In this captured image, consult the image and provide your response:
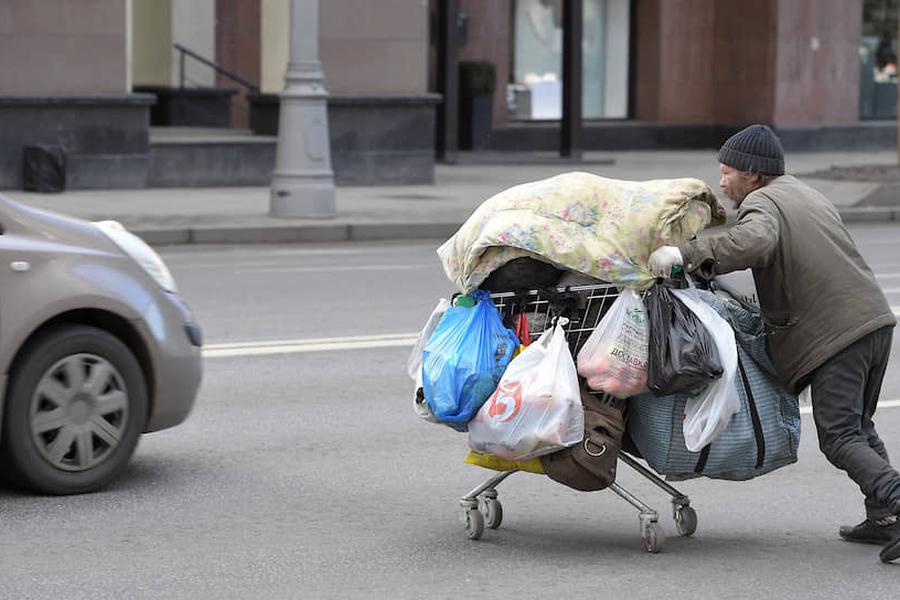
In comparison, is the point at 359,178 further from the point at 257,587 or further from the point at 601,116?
the point at 257,587

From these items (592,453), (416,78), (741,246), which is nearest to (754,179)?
(741,246)

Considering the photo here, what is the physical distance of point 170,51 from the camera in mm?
27750

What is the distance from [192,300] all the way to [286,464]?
5339 mm

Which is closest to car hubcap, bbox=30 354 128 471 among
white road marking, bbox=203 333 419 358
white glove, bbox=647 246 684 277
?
white glove, bbox=647 246 684 277

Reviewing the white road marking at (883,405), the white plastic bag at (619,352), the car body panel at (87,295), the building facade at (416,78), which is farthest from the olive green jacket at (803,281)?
the building facade at (416,78)

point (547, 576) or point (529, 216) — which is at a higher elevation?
point (529, 216)

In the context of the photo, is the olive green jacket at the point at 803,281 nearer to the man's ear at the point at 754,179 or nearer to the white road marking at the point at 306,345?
the man's ear at the point at 754,179

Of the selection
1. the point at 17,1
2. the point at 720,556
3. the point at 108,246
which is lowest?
the point at 720,556

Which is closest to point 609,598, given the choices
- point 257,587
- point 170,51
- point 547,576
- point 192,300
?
point 547,576

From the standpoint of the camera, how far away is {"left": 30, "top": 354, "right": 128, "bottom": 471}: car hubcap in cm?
680

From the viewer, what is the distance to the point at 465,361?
596 cm

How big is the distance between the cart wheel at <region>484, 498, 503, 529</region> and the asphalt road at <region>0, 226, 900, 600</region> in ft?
0.15

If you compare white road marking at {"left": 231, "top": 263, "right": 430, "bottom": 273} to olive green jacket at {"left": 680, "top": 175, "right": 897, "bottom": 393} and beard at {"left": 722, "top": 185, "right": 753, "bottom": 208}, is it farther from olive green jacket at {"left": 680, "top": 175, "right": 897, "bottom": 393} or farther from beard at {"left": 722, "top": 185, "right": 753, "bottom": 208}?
olive green jacket at {"left": 680, "top": 175, "right": 897, "bottom": 393}

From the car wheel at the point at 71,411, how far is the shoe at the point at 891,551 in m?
2.92
